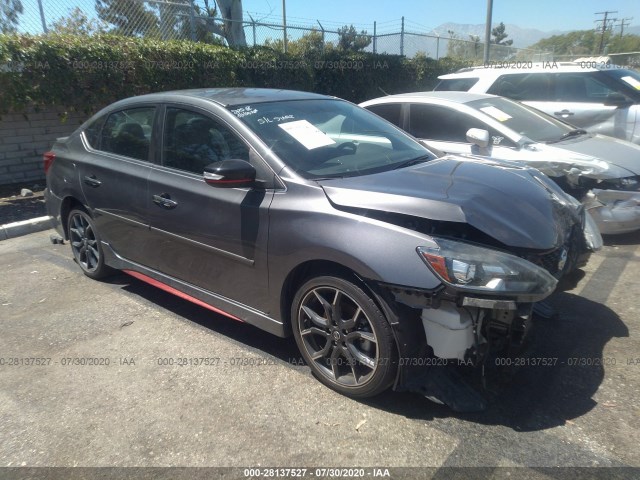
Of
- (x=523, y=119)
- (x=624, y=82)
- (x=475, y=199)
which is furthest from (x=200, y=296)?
(x=624, y=82)

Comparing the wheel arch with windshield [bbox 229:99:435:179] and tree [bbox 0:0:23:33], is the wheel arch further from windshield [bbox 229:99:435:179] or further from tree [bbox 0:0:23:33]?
tree [bbox 0:0:23:33]

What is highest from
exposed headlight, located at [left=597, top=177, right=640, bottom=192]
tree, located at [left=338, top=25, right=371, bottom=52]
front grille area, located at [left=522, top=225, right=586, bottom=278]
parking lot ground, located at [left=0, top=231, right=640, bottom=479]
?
tree, located at [left=338, top=25, right=371, bottom=52]

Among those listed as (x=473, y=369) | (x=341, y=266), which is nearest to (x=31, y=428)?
(x=341, y=266)

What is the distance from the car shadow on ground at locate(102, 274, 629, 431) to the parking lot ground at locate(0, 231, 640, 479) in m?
0.01

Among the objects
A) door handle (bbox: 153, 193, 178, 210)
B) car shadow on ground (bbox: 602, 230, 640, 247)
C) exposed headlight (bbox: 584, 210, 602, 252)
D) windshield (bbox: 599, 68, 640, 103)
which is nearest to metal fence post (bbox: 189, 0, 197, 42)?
windshield (bbox: 599, 68, 640, 103)

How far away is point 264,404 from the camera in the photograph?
2.94 m

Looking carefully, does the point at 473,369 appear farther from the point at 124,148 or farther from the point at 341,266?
the point at 124,148

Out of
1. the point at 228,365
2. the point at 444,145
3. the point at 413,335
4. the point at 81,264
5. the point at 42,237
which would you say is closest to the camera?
the point at 413,335

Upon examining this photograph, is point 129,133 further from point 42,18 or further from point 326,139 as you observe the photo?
point 42,18

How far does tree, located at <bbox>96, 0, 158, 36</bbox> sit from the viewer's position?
998 centimetres

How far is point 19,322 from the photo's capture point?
4102 millimetres

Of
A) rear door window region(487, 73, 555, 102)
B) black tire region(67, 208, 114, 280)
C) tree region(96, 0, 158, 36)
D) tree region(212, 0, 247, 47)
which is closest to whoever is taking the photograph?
black tire region(67, 208, 114, 280)

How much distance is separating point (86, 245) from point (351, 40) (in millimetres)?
12899

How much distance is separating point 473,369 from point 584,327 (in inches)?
45.5
